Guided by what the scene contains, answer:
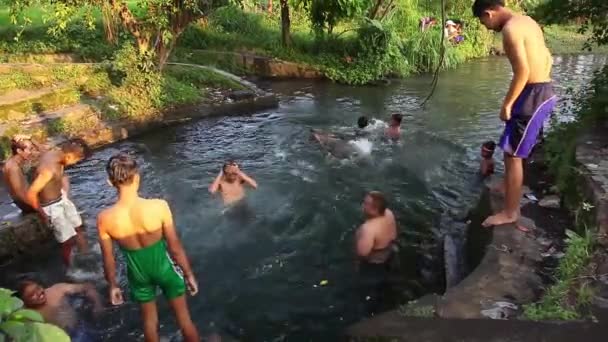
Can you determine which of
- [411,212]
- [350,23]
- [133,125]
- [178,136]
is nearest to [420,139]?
[411,212]

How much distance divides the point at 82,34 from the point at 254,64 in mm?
6297

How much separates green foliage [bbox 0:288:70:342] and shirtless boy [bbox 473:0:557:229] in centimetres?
408

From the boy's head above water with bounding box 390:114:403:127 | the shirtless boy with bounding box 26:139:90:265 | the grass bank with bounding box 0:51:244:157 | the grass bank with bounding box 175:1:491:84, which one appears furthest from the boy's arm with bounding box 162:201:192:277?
the grass bank with bounding box 175:1:491:84

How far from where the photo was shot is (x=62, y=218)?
19.9ft

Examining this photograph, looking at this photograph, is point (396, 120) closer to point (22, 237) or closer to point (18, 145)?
point (18, 145)

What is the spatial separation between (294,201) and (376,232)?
259cm

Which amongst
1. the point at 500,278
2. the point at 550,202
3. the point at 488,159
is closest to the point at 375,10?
the point at 488,159

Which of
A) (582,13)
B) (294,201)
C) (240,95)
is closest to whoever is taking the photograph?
(582,13)

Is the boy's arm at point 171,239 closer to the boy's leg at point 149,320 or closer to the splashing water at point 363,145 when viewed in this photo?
the boy's leg at point 149,320

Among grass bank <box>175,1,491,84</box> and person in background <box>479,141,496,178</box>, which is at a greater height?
grass bank <box>175,1,491,84</box>

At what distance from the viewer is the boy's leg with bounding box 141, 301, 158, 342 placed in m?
4.18

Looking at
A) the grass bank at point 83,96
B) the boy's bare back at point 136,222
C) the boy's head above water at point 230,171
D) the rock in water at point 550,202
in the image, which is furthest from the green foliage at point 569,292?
the grass bank at point 83,96

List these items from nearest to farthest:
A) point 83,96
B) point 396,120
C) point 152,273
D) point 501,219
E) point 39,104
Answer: point 152,273, point 501,219, point 396,120, point 39,104, point 83,96

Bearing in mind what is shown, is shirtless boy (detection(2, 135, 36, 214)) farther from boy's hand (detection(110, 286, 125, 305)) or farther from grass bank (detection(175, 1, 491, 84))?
grass bank (detection(175, 1, 491, 84))
